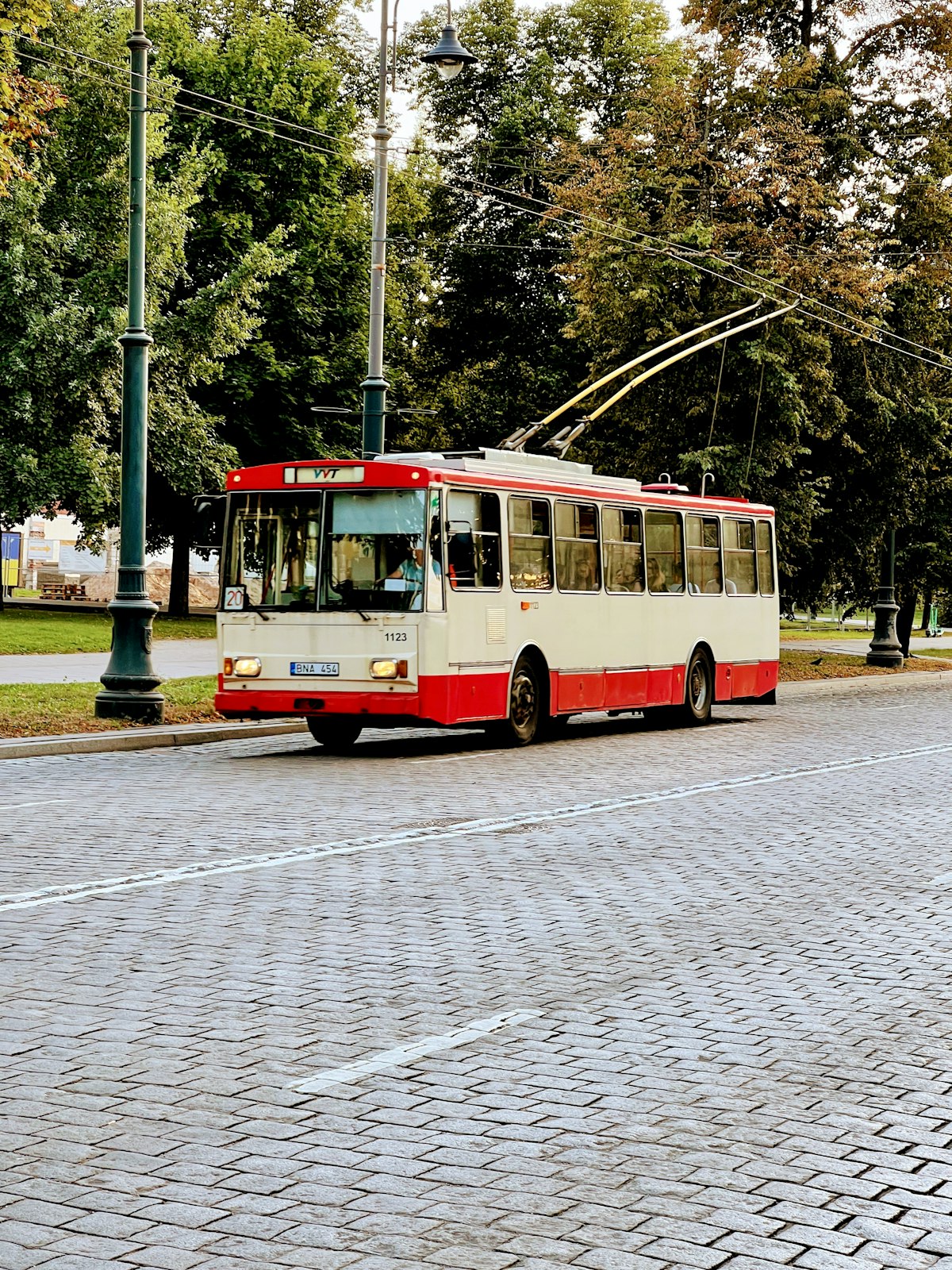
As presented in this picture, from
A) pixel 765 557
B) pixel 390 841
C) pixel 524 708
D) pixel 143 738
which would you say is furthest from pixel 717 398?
pixel 390 841

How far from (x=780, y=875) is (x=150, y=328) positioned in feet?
A: 111

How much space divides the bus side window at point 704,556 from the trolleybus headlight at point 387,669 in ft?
23.4

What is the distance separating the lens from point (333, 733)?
Answer: 765 inches

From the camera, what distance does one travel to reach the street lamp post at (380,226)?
23.3 metres

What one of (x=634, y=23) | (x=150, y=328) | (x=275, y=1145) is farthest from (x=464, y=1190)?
(x=634, y=23)

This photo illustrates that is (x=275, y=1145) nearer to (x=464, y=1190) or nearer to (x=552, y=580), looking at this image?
(x=464, y=1190)

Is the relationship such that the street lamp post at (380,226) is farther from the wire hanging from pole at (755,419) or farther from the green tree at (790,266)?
the wire hanging from pole at (755,419)

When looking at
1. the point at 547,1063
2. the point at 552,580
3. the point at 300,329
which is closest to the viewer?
the point at 547,1063

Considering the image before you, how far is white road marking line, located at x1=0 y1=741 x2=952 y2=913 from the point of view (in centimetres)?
918

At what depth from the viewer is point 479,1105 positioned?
216 inches

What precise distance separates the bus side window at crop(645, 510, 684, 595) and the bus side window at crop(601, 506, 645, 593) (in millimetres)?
234

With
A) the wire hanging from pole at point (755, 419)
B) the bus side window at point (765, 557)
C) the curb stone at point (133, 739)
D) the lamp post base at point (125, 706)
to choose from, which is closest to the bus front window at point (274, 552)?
the curb stone at point (133, 739)

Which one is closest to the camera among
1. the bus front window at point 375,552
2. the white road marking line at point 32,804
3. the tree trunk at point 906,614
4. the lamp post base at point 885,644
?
the white road marking line at point 32,804

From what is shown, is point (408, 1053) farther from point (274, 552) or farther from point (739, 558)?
point (739, 558)
